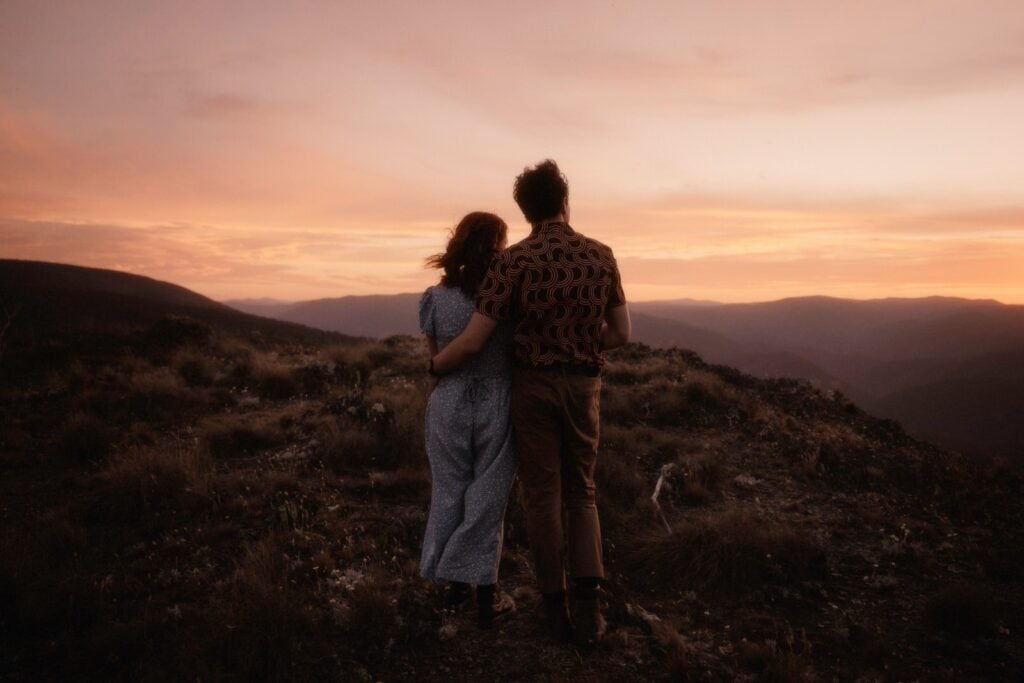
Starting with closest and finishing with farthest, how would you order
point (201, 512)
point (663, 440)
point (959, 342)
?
point (201, 512)
point (663, 440)
point (959, 342)

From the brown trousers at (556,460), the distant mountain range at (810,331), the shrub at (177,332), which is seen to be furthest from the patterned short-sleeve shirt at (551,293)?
the shrub at (177,332)

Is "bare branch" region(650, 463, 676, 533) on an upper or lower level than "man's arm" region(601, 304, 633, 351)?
lower

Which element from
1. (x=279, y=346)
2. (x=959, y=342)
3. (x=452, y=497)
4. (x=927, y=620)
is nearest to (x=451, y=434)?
(x=452, y=497)

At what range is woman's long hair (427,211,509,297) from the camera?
318 centimetres

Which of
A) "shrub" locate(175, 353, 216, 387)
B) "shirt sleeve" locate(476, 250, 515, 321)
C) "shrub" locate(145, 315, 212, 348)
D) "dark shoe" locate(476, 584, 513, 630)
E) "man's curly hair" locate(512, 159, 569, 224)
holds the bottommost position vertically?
"dark shoe" locate(476, 584, 513, 630)

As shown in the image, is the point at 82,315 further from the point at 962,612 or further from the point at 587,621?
the point at 962,612

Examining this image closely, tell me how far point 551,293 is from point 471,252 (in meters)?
0.56

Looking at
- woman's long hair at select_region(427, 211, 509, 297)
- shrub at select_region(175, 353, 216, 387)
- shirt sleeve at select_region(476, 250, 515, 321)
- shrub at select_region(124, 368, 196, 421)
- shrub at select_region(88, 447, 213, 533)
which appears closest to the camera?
shirt sleeve at select_region(476, 250, 515, 321)

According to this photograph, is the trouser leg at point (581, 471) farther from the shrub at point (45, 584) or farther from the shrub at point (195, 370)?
the shrub at point (195, 370)

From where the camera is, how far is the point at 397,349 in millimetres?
12383

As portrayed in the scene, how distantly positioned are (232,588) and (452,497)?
1.69m

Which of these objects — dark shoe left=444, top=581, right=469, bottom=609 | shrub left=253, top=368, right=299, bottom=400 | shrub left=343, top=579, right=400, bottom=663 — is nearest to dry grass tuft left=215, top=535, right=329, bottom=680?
shrub left=343, top=579, right=400, bottom=663

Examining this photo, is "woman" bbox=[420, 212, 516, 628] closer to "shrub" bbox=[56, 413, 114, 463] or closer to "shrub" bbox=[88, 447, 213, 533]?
"shrub" bbox=[88, 447, 213, 533]

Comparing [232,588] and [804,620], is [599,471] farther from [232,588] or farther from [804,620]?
[232,588]
